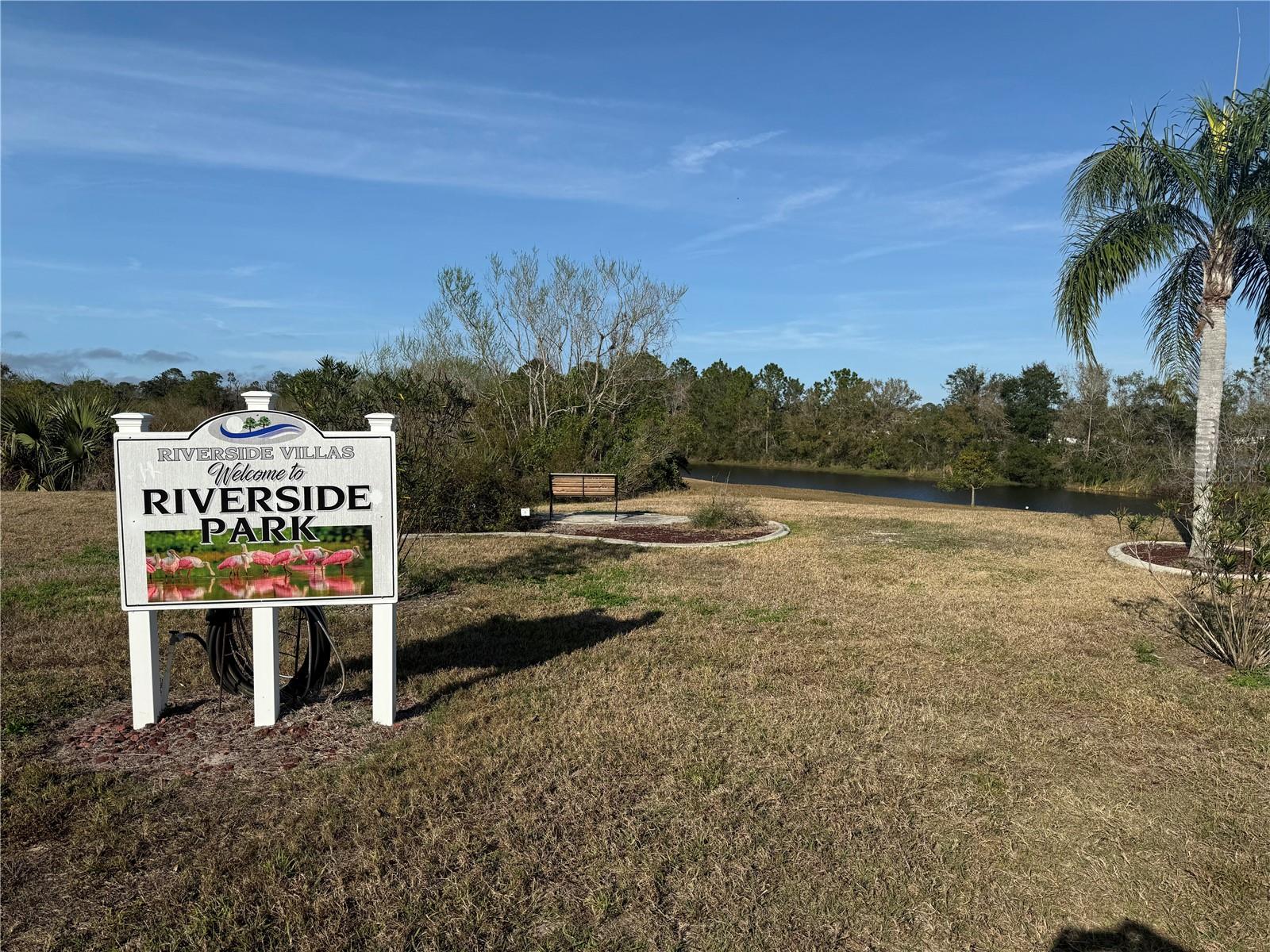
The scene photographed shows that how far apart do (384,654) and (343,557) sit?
59cm

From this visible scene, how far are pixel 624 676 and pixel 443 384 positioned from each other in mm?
4725

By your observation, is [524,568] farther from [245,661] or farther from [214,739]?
[214,739]

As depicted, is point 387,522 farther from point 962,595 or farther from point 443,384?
point 962,595

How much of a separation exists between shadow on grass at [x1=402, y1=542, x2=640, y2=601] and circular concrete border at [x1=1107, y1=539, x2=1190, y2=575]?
19.6ft

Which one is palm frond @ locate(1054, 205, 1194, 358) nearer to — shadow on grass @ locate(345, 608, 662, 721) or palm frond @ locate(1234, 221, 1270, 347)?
palm frond @ locate(1234, 221, 1270, 347)

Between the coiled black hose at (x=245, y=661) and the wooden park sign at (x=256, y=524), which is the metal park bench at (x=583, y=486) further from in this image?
the wooden park sign at (x=256, y=524)

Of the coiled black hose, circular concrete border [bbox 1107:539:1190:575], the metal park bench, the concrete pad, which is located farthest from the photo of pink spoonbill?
the metal park bench

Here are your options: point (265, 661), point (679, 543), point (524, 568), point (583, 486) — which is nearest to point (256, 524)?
point (265, 661)

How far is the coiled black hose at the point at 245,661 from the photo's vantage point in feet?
15.1

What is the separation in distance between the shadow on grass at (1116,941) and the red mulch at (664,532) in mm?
8841

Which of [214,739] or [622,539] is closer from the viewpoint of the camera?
[214,739]

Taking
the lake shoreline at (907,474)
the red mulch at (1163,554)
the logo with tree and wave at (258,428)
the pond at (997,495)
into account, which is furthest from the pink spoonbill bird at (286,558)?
the lake shoreline at (907,474)

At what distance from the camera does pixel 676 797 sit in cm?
371

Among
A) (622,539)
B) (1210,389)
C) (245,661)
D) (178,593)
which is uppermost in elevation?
(1210,389)
